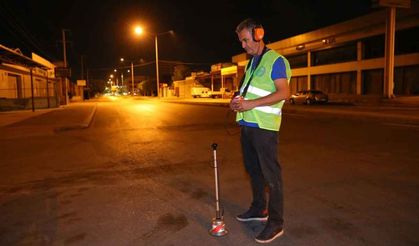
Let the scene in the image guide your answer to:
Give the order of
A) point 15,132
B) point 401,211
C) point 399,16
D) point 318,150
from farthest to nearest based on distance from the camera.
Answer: point 399,16, point 15,132, point 318,150, point 401,211

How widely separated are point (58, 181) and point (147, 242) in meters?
3.41

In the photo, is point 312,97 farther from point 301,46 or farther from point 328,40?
point 301,46

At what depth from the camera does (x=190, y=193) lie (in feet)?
18.4

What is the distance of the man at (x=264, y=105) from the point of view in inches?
143

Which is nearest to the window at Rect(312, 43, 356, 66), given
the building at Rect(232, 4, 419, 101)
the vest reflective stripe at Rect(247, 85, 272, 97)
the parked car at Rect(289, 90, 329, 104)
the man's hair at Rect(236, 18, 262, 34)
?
the building at Rect(232, 4, 419, 101)

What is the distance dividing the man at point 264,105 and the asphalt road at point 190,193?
43 cm

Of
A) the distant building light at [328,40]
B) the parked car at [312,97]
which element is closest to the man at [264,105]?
the parked car at [312,97]

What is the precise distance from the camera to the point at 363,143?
983cm

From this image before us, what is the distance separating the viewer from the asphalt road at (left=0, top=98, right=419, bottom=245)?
4055 millimetres

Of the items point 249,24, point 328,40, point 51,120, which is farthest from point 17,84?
point 249,24

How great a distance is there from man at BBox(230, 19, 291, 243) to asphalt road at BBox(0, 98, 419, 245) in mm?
429

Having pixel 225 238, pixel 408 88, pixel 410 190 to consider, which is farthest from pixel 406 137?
pixel 408 88

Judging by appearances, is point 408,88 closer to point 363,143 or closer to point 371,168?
point 363,143

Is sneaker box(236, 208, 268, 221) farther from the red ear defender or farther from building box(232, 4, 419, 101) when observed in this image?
building box(232, 4, 419, 101)
